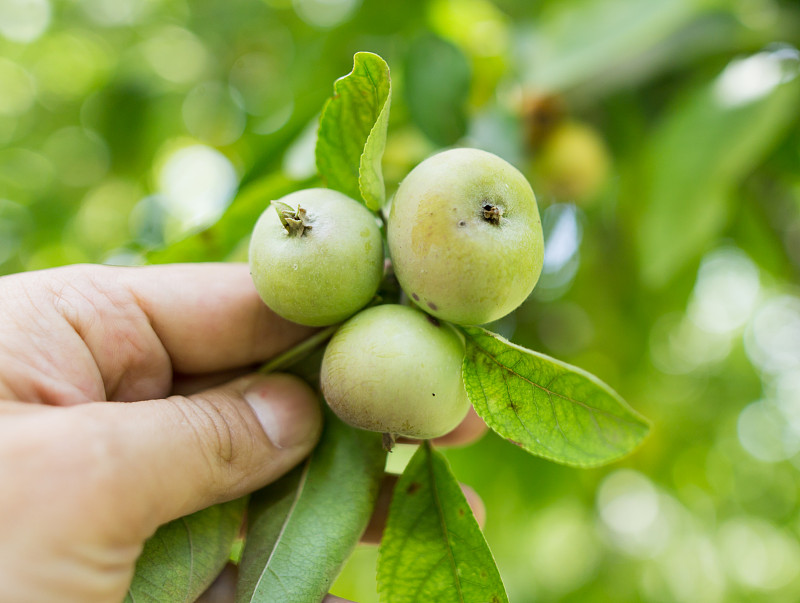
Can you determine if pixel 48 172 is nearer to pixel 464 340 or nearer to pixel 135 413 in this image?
pixel 135 413

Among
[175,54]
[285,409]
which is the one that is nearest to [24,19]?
[175,54]

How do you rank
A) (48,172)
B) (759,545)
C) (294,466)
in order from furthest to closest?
(759,545) < (48,172) < (294,466)

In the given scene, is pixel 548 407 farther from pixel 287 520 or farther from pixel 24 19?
pixel 24 19

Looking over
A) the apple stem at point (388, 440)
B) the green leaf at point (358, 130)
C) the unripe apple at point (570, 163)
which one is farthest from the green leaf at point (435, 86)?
the apple stem at point (388, 440)

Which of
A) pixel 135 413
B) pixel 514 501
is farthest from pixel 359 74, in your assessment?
pixel 514 501

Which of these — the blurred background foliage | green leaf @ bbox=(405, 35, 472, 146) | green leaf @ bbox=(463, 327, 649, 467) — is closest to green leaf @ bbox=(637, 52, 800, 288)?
the blurred background foliage
